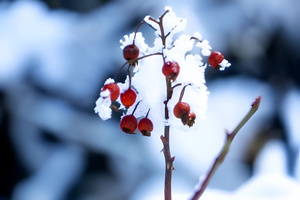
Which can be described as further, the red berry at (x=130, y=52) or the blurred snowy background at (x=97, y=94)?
the blurred snowy background at (x=97, y=94)

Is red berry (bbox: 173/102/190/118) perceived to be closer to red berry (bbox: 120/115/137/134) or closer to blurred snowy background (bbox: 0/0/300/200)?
red berry (bbox: 120/115/137/134)

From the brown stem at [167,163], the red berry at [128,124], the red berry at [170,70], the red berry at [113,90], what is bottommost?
the brown stem at [167,163]

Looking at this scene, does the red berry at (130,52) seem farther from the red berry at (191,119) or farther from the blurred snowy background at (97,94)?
the blurred snowy background at (97,94)

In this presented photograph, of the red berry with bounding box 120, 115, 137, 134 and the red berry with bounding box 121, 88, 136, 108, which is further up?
the red berry with bounding box 121, 88, 136, 108

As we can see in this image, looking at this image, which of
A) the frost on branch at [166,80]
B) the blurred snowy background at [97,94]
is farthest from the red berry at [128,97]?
the blurred snowy background at [97,94]

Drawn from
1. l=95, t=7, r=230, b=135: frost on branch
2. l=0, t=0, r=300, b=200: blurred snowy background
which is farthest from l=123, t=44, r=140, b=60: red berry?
l=0, t=0, r=300, b=200: blurred snowy background

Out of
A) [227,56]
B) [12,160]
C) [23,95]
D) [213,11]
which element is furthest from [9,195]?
[213,11]
